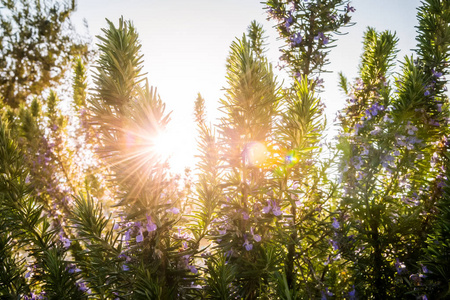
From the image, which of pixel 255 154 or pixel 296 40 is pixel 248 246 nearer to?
pixel 255 154

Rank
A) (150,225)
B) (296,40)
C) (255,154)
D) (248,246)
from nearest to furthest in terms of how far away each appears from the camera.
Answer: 1. (150,225)
2. (248,246)
3. (255,154)
4. (296,40)

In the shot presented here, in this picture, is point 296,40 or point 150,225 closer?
point 150,225

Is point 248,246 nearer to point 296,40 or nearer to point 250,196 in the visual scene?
point 250,196

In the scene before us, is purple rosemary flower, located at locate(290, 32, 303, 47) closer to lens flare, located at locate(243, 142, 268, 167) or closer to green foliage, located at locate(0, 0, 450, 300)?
green foliage, located at locate(0, 0, 450, 300)

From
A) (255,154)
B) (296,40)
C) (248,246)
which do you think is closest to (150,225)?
(248,246)

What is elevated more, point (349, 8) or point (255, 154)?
point (349, 8)

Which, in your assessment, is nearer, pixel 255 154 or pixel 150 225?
pixel 150 225

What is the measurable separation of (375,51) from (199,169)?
286 centimetres

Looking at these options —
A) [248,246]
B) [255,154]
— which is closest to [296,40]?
[255,154]

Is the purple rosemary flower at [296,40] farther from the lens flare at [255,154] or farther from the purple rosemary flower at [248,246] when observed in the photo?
the purple rosemary flower at [248,246]

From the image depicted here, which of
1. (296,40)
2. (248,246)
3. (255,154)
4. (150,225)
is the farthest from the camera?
(296,40)

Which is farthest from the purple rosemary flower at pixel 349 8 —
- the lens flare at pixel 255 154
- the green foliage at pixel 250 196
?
the lens flare at pixel 255 154

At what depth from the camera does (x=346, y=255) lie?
2.48m

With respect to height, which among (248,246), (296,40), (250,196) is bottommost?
(248,246)
